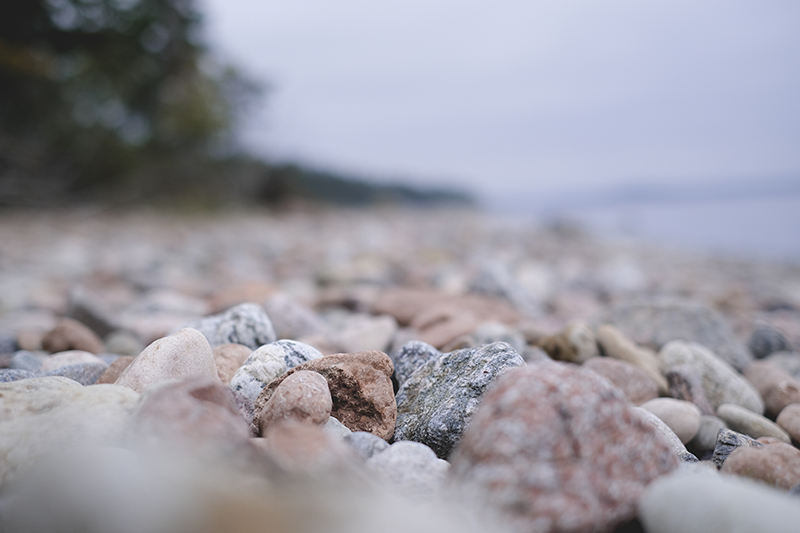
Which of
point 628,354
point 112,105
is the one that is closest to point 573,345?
point 628,354

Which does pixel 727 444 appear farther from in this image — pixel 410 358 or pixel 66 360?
pixel 66 360

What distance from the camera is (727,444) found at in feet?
4.78

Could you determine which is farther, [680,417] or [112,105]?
[112,105]

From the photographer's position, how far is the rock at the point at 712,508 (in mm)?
870

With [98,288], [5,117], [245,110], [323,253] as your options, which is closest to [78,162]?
[5,117]

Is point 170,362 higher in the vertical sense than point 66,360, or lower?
higher

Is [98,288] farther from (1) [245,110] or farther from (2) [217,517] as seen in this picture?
(1) [245,110]

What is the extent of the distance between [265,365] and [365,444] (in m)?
0.48

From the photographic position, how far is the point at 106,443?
1.04 m

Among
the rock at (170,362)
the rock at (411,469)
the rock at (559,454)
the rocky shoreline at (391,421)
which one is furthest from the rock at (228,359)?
the rock at (559,454)

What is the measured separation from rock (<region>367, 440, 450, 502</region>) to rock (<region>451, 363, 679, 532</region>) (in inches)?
6.0

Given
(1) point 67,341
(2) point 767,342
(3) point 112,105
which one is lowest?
(1) point 67,341

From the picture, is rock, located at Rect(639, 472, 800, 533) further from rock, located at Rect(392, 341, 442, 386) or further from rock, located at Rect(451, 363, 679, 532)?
rock, located at Rect(392, 341, 442, 386)

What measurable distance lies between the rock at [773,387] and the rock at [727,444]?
635 mm
